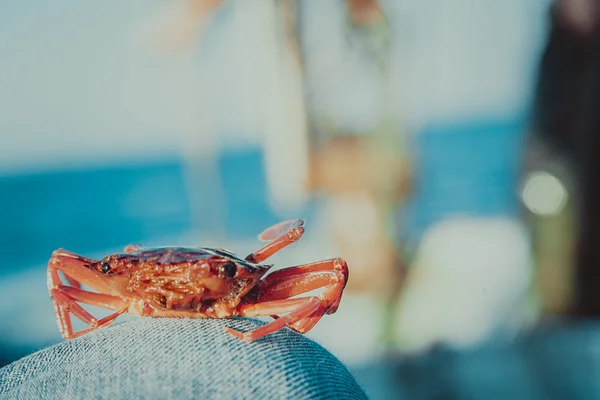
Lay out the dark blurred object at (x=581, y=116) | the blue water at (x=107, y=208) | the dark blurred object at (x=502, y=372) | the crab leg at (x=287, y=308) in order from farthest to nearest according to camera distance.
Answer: the blue water at (x=107, y=208) < the dark blurred object at (x=581, y=116) < the dark blurred object at (x=502, y=372) < the crab leg at (x=287, y=308)

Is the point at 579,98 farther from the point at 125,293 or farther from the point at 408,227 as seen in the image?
the point at 125,293

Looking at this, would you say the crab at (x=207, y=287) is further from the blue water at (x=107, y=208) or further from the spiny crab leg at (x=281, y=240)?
the blue water at (x=107, y=208)

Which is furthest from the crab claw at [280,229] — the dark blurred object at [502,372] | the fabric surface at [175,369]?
the dark blurred object at [502,372]

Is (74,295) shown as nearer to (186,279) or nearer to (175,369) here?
(186,279)

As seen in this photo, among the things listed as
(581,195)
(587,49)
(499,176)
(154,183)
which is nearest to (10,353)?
(581,195)

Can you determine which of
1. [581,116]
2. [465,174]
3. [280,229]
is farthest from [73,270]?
[465,174]

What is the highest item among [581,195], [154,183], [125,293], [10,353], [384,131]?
[125,293]

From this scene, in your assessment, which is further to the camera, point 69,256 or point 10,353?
point 10,353
